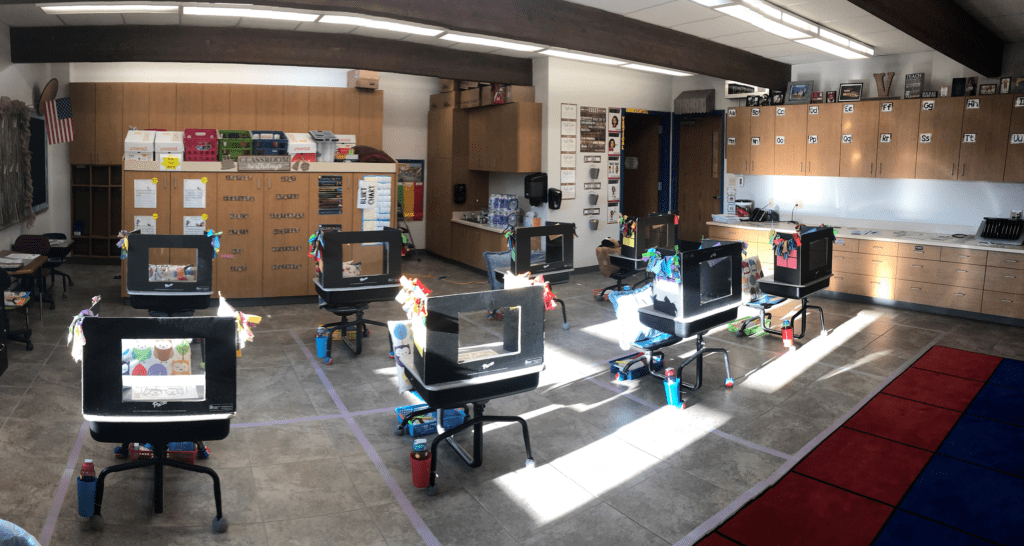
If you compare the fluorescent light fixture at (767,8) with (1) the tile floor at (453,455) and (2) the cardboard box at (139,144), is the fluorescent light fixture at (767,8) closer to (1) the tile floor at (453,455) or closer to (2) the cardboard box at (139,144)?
(1) the tile floor at (453,455)

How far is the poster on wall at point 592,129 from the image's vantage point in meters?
11.3

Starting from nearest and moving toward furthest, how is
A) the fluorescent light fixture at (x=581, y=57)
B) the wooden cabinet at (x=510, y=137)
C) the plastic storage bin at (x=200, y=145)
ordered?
1. the plastic storage bin at (x=200, y=145)
2. the fluorescent light fixture at (x=581, y=57)
3. the wooden cabinet at (x=510, y=137)

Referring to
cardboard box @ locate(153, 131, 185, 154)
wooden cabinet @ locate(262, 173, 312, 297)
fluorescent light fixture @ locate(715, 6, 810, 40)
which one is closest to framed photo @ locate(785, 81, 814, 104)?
fluorescent light fixture @ locate(715, 6, 810, 40)

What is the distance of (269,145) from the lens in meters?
9.02

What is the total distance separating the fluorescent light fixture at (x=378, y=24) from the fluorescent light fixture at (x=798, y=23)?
12.0 ft

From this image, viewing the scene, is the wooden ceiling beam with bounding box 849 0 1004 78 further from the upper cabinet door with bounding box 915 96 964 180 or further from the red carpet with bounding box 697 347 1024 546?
the red carpet with bounding box 697 347 1024 546

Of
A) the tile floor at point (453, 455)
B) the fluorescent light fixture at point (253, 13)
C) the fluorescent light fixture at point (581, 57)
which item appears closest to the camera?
the tile floor at point (453, 455)

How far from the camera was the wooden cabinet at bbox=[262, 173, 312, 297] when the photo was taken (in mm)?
9031

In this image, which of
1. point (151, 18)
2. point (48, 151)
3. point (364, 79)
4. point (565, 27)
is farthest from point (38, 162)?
point (565, 27)

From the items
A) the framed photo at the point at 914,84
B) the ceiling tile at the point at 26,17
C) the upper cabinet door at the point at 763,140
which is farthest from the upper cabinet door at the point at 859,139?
the ceiling tile at the point at 26,17

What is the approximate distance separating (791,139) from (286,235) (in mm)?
7543

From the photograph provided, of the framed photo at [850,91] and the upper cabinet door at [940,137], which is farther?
the framed photo at [850,91]

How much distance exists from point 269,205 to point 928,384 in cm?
766

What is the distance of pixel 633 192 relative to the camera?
13266 mm
